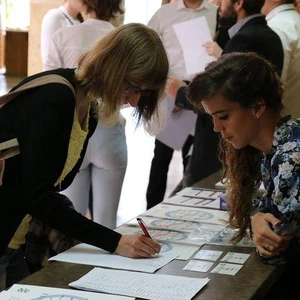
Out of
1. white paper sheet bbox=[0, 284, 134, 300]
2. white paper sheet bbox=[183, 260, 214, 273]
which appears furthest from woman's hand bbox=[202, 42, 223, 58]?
white paper sheet bbox=[0, 284, 134, 300]

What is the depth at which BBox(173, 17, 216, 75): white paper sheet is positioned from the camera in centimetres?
459

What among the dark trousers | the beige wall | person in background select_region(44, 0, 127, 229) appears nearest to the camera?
person in background select_region(44, 0, 127, 229)

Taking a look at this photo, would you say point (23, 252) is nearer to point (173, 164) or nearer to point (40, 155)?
point (40, 155)

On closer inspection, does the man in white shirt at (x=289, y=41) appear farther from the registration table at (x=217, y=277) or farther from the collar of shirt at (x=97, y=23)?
the registration table at (x=217, y=277)

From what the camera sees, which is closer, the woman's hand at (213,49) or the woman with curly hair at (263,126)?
the woman with curly hair at (263,126)

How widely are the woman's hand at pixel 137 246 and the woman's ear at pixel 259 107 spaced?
19.8 inches

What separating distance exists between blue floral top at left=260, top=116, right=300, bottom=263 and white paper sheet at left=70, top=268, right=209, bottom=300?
1.09 ft

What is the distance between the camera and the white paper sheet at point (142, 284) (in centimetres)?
198

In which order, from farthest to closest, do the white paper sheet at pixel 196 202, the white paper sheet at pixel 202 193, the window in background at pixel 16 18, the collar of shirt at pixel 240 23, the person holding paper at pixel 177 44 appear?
1. the window in background at pixel 16 18
2. the person holding paper at pixel 177 44
3. the collar of shirt at pixel 240 23
4. the white paper sheet at pixel 202 193
5. the white paper sheet at pixel 196 202

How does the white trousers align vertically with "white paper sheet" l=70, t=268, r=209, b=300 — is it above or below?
below

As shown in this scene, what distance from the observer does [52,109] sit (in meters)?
2.25

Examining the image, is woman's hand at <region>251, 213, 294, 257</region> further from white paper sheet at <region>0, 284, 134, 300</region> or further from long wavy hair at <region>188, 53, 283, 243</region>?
white paper sheet at <region>0, 284, 134, 300</region>

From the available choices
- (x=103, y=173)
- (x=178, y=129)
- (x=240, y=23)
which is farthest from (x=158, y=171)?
(x=240, y=23)

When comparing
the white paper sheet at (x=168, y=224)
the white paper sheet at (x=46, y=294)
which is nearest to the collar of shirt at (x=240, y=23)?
the white paper sheet at (x=168, y=224)
